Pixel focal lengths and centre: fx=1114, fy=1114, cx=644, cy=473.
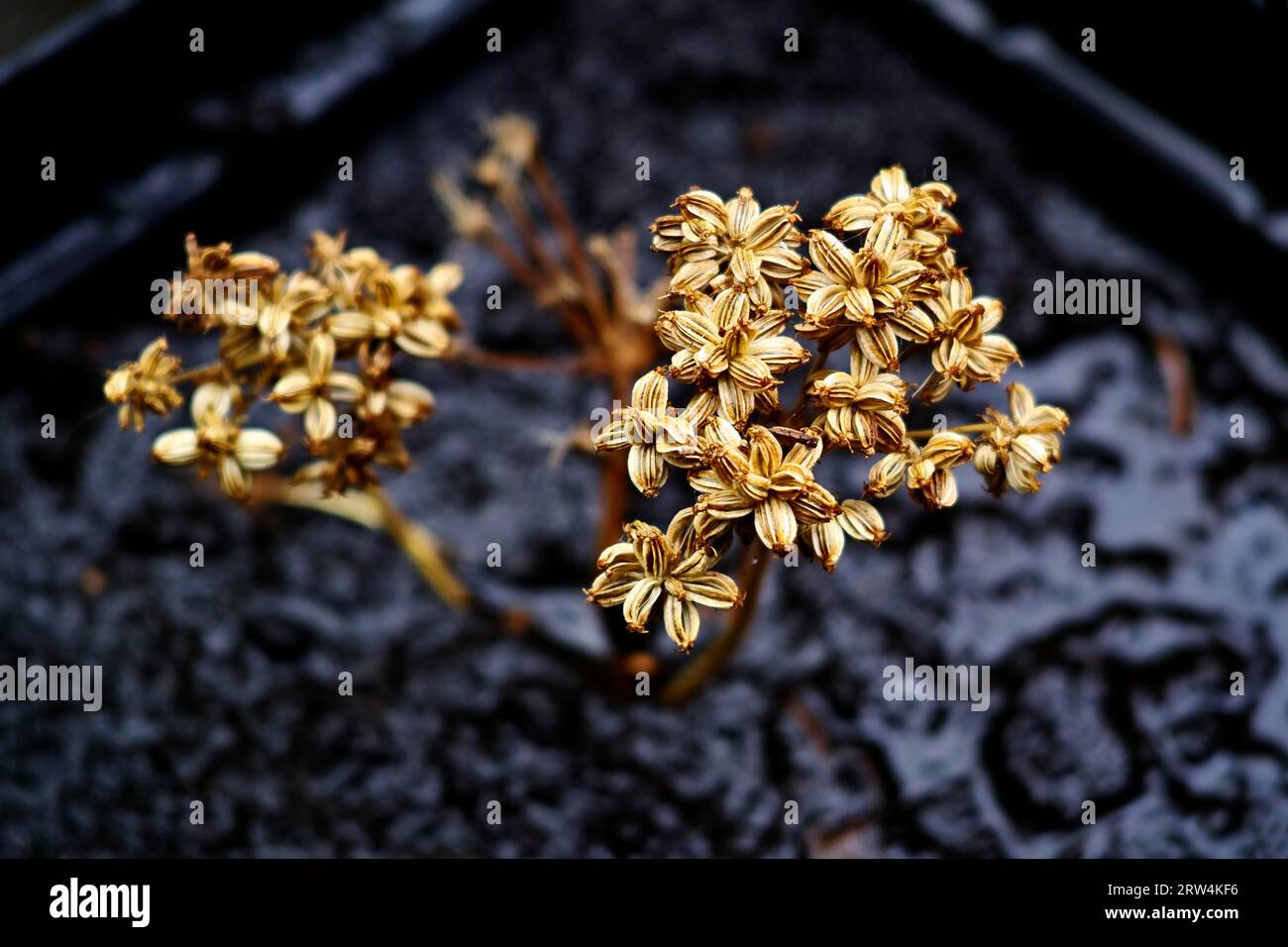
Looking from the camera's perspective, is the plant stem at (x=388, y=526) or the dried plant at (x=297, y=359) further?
the plant stem at (x=388, y=526)

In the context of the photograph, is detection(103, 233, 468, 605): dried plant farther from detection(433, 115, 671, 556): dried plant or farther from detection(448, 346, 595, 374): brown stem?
detection(433, 115, 671, 556): dried plant

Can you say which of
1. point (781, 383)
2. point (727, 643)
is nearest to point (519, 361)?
point (727, 643)

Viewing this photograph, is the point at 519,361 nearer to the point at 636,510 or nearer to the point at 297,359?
the point at 636,510

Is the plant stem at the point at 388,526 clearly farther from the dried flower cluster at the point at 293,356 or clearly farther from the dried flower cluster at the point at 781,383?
the dried flower cluster at the point at 781,383

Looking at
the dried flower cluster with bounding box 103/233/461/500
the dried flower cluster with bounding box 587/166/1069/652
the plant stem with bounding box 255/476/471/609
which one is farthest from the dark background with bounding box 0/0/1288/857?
A: the dried flower cluster with bounding box 587/166/1069/652

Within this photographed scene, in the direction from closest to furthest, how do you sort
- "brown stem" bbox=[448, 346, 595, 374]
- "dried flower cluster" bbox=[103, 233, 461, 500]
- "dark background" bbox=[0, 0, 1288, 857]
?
"dried flower cluster" bbox=[103, 233, 461, 500]
"brown stem" bbox=[448, 346, 595, 374]
"dark background" bbox=[0, 0, 1288, 857]

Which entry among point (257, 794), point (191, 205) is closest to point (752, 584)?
Result: point (257, 794)

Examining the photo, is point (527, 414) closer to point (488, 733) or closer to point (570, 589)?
point (570, 589)

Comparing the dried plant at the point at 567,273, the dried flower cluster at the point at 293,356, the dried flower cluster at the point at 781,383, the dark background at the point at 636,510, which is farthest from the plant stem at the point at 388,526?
the dried flower cluster at the point at 781,383
